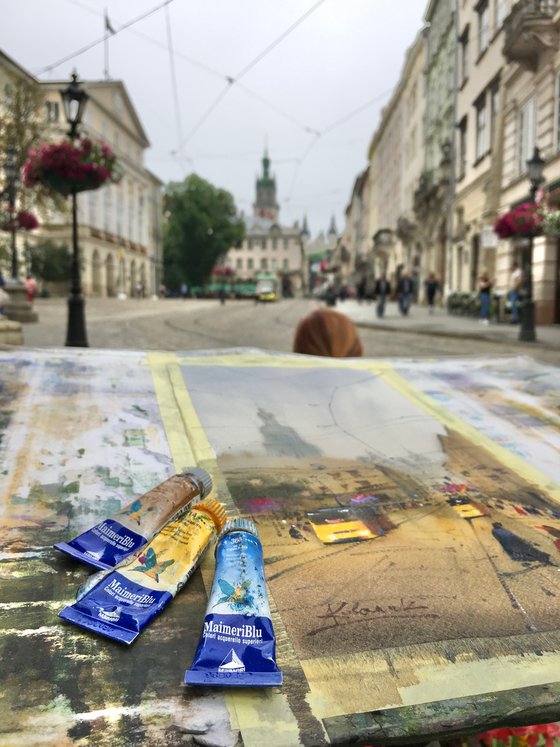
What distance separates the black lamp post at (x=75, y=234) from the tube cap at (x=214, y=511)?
6.16m

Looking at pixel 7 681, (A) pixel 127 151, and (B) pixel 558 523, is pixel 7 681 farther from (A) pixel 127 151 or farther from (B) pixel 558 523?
(A) pixel 127 151

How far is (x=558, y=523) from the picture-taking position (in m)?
1.50

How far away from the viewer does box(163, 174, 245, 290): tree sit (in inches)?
2562

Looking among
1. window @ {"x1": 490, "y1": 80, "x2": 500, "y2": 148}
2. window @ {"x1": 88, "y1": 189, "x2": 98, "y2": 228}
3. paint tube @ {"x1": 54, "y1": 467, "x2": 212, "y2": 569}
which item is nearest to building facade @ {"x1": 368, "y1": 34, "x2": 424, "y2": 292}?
window @ {"x1": 490, "y1": 80, "x2": 500, "y2": 148}

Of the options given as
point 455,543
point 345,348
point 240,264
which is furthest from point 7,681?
point 240,264

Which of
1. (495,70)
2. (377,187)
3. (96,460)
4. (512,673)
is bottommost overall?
(512,673)

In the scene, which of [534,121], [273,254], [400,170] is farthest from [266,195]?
[534,121]

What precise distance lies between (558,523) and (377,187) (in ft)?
182

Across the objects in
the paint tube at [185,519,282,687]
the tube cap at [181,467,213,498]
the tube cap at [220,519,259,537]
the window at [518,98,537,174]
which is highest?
the window at [518,98,537,174]

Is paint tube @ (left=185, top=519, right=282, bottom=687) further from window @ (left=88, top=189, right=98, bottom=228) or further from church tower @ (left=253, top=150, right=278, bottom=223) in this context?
church tower @ (left=253, top=150, right=278, bottom=223)

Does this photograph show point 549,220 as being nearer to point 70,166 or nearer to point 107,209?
point 70,166

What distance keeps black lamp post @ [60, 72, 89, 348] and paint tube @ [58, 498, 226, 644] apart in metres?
6.25

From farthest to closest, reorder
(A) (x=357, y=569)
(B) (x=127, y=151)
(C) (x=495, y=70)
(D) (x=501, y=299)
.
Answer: (B) (x=127, y=151), (C) (x=495, y=70), (D) (x=501, y=299), (A) (x=357, y=569)

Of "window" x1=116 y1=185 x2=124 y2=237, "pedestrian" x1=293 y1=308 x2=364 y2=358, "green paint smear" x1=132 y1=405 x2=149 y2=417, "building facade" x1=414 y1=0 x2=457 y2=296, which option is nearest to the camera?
"green paint smear" x1=132 y1=405 x2=149 y2=417
